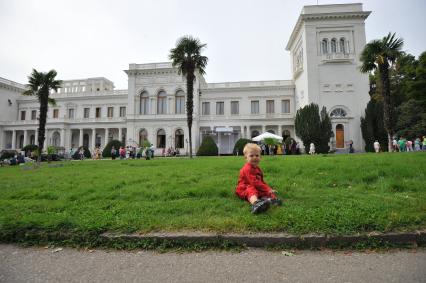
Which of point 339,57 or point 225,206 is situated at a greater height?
point 339,57

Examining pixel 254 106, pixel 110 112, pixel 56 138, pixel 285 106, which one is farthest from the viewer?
pixel 110 112

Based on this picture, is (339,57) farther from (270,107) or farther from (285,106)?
(270,107)

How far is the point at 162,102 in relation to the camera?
3838 cm

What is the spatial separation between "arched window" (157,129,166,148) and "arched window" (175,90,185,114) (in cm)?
373

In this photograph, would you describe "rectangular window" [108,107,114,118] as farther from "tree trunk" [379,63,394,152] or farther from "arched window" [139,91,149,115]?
"tree trunk" [379,63,394,152]

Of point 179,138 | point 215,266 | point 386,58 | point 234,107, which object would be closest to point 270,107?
point 234,107

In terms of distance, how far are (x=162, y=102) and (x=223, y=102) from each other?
9345 mm

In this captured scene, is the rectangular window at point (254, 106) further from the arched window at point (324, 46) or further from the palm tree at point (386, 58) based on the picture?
the palm tree at point (386, 58)

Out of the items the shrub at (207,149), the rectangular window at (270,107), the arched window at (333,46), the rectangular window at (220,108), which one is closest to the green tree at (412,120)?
the arched window at (333,46)

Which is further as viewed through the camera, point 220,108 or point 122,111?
point 122,111

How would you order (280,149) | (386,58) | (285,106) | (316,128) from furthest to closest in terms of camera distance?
(285,106) < (316,128) < (280,149) < (386,58)

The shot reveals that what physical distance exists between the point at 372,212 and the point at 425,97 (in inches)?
1381

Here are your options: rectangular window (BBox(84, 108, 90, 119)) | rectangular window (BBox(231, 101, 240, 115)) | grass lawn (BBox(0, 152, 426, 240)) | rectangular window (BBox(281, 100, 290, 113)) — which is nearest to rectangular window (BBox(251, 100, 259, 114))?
rectangular window (BBox(231, 101, 240, 115))

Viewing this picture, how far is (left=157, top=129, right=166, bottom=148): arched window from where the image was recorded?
37.7 m
